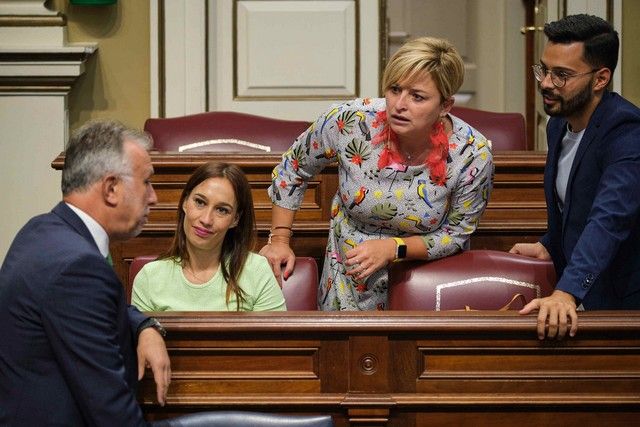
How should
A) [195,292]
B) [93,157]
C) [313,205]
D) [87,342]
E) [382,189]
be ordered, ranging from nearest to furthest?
[87,342] < [93,157] < [195,292] < [382,189] < [313,205]

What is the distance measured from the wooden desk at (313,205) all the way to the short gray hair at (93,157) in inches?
58.7

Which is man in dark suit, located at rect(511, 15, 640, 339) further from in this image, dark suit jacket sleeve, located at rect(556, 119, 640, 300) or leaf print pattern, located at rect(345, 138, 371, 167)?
leaf print pattern, located at rect(345, 138, 371, 167)

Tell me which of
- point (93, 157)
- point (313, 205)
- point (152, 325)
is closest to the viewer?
point (93, 157)

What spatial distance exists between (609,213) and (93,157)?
3.82ft

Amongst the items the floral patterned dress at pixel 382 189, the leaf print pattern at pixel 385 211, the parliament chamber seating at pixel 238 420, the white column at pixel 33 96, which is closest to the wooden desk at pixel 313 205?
the floral patterned dress at pixel 382 189

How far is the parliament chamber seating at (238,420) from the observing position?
2.25 m

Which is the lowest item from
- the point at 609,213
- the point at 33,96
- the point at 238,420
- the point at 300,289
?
the point at 238,420

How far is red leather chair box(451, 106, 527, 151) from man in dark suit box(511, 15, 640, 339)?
1581 mm

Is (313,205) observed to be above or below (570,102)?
below

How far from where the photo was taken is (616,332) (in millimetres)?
2482

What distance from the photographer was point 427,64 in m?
2.94

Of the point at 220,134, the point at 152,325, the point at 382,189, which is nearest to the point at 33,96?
the point at 220,134

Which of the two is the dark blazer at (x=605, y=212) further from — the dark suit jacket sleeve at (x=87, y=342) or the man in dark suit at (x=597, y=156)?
the dark suit jacket sleeve at (x=87, y=342)

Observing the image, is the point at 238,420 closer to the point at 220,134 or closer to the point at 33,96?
the point at 220,134
